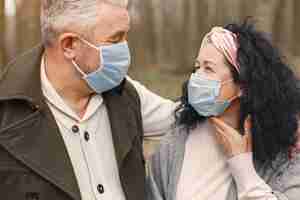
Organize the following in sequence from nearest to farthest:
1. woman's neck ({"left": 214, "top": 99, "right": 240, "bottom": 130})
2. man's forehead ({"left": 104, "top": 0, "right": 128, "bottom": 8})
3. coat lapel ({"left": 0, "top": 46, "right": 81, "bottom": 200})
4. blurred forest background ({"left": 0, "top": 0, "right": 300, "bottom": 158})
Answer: coat lapel ({"left": 0, "top": 46, "right": 81, "bottom": 200}) → man's forehead ({"left": 104, "top": 0, "right": 128, "bottom": 8}) → woman's neck ({"left": 214, "top": 99, "right": 240, "bottom": 130}) → blurred forest background ({"left": 0, "top": 0, "right": 300, "bottom": 158})

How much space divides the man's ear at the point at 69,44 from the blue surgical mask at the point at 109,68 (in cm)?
3

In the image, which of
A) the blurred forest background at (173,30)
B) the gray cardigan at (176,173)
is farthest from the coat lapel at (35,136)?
the blurred forest background at (173,30)

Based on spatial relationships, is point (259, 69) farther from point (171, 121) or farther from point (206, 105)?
point (171, 121)

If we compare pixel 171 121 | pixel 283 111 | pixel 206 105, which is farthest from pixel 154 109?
pixel 283 111

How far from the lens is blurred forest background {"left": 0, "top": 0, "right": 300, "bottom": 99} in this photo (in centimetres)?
830

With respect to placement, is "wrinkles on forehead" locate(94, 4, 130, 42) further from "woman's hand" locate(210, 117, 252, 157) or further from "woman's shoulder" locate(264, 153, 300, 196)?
"woman's shoulder" locate(264, 153, 300, 196)

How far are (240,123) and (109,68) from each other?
54 cm

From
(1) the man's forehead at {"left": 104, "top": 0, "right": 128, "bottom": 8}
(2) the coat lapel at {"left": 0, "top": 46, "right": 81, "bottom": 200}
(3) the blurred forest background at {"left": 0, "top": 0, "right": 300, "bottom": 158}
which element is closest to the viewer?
(2) the coat lapel at {"left": 0, "top": 46, "right": 81, "bottom": 200}

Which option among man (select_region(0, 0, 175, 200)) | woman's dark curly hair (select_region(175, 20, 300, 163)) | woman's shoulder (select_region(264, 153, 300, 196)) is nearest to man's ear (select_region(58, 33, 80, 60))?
man (select_region(0, 0, 175, 200))

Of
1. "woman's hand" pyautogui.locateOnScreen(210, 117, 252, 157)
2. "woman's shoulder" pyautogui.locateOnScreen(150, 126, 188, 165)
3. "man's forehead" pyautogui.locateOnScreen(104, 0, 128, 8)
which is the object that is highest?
"man's forehead" pyautogui.locateOnScreen(104, 0, 128, 8)

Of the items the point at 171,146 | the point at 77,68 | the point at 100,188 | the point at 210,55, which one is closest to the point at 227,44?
the point at 210,55

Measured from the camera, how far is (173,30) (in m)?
8.62

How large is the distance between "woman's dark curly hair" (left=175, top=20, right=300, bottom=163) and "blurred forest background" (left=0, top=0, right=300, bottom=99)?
17.1 ft

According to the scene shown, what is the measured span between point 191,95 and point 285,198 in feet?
1.74
